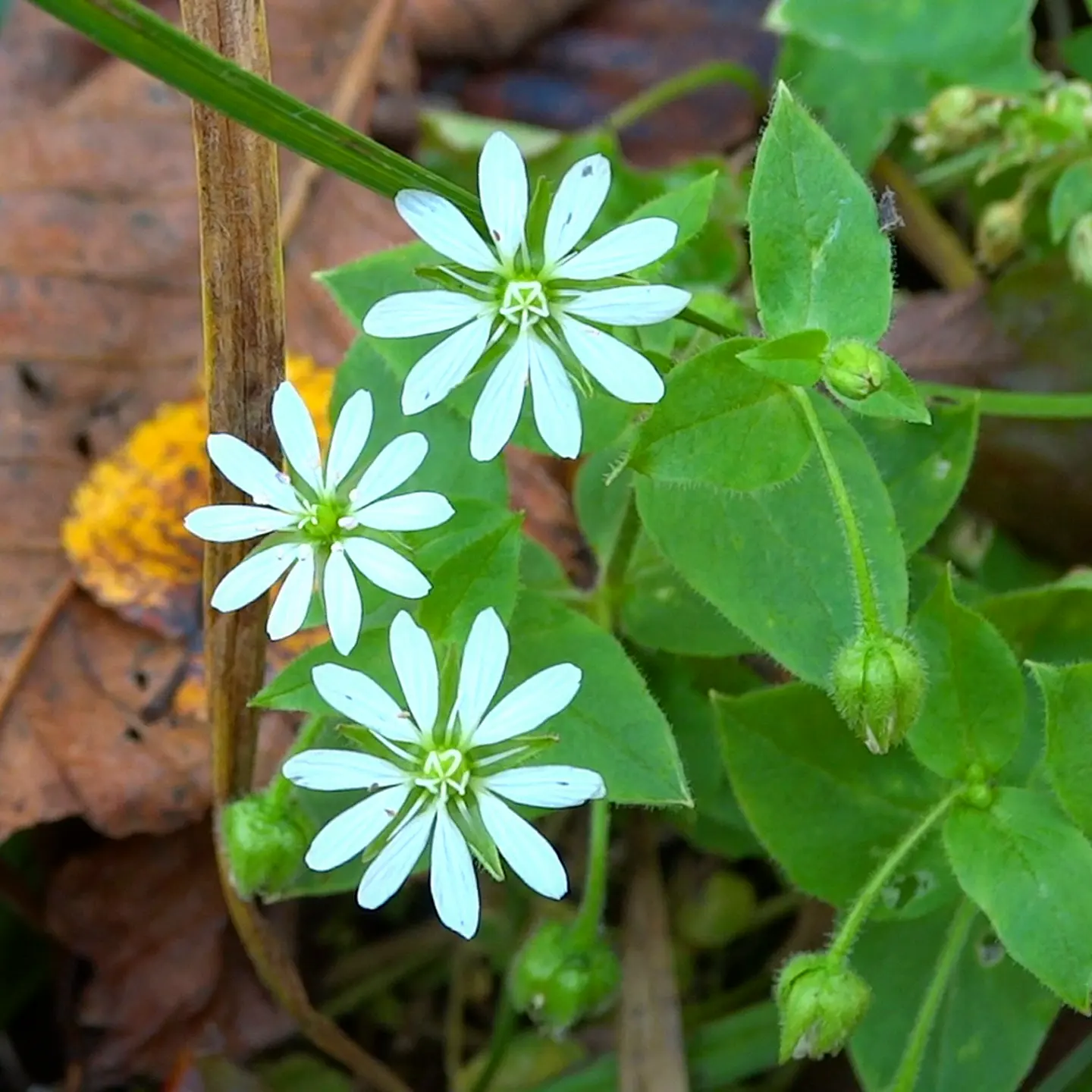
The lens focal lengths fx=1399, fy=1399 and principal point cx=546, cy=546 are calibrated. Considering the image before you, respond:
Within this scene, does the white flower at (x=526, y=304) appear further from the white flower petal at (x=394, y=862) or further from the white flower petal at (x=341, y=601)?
the white flower petal at (x=394, y=862)

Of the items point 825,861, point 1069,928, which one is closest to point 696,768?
point 825,861

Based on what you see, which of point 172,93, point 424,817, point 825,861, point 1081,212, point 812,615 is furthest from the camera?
point 172,93

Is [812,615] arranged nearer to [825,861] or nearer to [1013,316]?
[825,861]

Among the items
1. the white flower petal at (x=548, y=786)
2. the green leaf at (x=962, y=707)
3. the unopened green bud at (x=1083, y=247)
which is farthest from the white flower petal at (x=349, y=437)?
the unopened green bud at (x=1083, y=247)

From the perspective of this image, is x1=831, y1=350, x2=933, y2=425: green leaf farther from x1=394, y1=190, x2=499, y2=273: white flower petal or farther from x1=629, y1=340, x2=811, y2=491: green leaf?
x1=394, y1=190, x2=499, y2=273: white flower petal

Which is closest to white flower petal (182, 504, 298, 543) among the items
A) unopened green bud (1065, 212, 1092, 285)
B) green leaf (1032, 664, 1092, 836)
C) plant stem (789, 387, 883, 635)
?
plant stem (789, 387, 883, 635)

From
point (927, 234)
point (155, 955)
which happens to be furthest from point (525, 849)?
point (927, 234)
